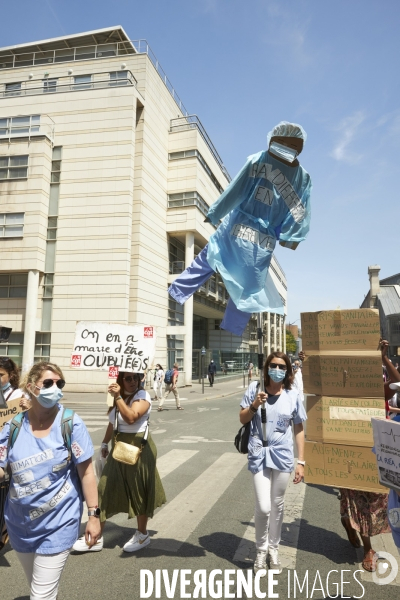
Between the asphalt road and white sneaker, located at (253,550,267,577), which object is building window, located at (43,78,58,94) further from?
white sneaker, located at (253,550,267,577)

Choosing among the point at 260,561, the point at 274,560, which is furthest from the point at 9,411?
the point at 274,560

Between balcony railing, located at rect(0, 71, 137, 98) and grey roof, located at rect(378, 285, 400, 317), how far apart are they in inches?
1421

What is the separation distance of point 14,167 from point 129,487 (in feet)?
84.6

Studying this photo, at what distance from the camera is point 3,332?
4371 millimetres

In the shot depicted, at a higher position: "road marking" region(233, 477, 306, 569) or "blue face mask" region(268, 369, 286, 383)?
"blue face mask" region(268, 369, 286, 383)

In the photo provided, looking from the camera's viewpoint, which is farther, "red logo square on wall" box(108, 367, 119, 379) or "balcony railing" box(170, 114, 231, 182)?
"balcony railing" box(170, 114, 231, 182)

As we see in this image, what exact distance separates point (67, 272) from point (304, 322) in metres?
23.0

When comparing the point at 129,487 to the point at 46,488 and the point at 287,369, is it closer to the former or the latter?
the point at 46,488

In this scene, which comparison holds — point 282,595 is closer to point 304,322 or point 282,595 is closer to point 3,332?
point 304,322

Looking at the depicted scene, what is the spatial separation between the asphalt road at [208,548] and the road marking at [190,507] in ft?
0.04

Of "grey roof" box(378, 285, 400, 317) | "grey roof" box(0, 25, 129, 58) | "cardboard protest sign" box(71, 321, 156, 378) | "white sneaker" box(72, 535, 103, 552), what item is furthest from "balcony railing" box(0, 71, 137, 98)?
"grey roof" box(378, 285, 400, 317)

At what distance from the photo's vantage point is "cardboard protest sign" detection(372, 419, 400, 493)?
9.00ft

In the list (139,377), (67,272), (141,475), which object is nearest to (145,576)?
(141,475)

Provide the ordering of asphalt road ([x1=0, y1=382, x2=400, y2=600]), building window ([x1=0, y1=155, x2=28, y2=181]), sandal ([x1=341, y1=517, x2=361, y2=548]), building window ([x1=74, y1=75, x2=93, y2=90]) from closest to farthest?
asphalt road ([x1=0, y1=382, x2=400, y2=600]) → sandal ([x1=341, y1=517, x2=361, y2=548]) → building window ([x1=0, y1=155, x2=28, y2=181]) → building window ([x1=74, y1=75, x2=93, y2=90])
